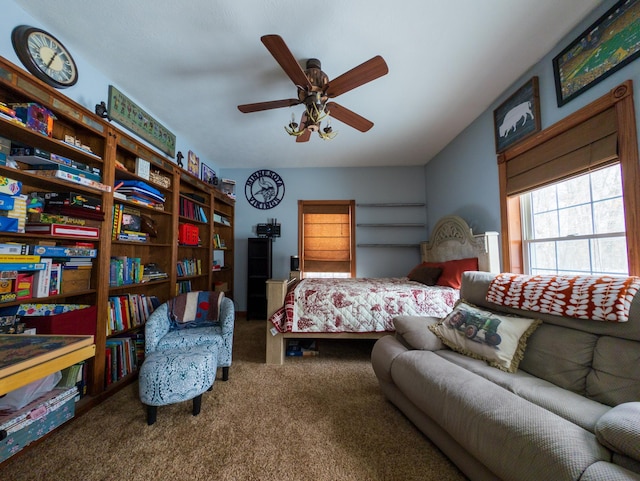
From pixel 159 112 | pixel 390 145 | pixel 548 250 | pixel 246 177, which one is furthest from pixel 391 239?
pixel 159 112

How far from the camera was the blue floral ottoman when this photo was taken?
1.50 meters

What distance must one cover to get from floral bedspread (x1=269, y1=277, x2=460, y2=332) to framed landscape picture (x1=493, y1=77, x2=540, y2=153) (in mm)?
1627

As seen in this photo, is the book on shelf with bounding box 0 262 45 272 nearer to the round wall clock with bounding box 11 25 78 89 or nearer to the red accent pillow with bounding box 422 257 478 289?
the round wall clock with bounding box 11 25 78 89

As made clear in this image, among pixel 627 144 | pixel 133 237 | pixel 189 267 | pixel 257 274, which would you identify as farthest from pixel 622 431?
pixel 257 274

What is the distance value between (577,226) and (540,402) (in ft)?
5.43

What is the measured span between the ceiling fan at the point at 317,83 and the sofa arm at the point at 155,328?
6.12 ft

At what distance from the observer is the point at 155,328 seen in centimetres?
191

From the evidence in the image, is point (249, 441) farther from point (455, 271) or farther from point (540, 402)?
point (455, 271)

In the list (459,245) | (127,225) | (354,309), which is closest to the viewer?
(127,225)

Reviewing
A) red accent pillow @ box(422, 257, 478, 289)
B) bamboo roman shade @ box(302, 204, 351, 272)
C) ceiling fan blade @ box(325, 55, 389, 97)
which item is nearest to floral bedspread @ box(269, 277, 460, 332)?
red accent pillow @ box(422, 257, 478, 289)

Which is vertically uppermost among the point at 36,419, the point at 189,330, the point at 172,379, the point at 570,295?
the point at 570,295

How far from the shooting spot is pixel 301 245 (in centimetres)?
443

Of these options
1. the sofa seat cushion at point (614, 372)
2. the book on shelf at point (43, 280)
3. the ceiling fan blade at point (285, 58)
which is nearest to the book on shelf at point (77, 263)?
the book on shelf at point (43, 280)

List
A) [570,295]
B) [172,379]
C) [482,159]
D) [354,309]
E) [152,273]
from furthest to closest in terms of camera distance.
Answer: [482,159] → [152,273] → [354,309] → [172,379] → [570,295]
